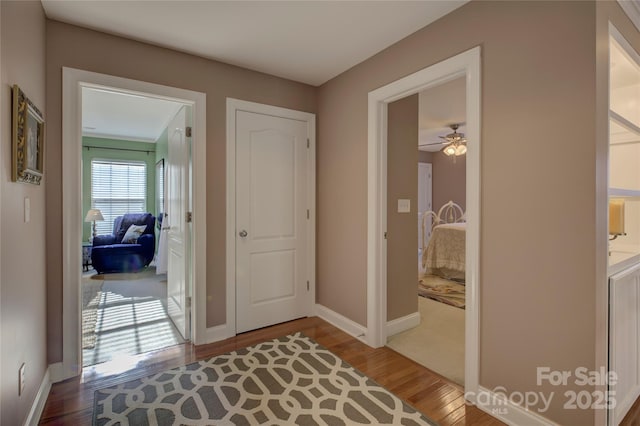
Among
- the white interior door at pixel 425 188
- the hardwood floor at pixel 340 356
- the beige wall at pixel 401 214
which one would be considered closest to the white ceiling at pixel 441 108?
the beige wall at pixel 401 214

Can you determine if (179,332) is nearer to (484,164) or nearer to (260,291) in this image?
(260,291)

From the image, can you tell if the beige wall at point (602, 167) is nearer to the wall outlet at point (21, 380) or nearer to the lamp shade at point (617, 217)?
the lamp shade at point (617, 217)

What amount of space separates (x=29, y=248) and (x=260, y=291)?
5.94 feet

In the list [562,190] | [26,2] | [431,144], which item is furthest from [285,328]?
[431,144]

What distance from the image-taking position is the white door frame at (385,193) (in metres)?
1.93

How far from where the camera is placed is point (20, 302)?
1569 millimetres

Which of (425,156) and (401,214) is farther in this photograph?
(425,156)

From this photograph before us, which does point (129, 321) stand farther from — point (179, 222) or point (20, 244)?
point (20, 244)

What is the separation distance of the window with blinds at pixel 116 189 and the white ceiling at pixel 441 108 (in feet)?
18.6

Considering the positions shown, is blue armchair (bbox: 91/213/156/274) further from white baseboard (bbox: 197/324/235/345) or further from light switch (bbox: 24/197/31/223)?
light switch (bbox: 24/197/31/223)

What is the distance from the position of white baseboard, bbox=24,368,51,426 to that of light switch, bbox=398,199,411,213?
287 centimetres

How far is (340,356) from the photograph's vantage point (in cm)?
253

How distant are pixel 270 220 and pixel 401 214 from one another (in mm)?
1289

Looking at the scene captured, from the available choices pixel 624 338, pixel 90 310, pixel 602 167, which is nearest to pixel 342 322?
pixel 624 338
